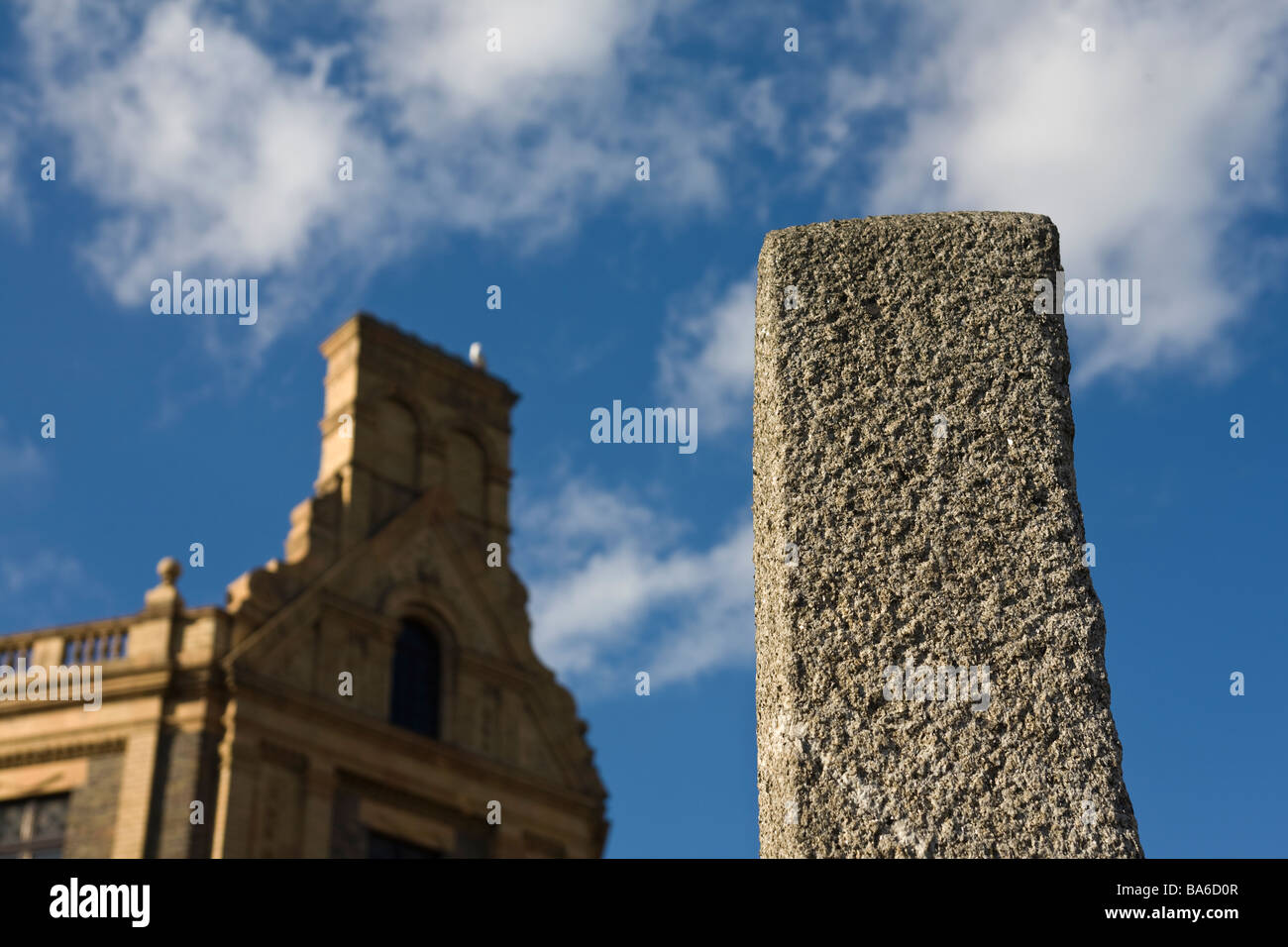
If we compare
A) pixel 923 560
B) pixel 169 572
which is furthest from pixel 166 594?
pixel 923 560

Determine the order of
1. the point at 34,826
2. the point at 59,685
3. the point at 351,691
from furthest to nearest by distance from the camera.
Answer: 1. the point at 351,691
2. the point at 59,685
3. the point at 34,826

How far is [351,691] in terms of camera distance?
23062 millimetres

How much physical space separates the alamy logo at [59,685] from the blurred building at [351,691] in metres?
0.04

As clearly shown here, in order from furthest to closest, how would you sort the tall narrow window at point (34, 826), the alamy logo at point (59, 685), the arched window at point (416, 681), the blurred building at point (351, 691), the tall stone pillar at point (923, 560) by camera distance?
the arched window at point (416, 681) < the alamy logo at point (59, 685) < the blurred building at point (351, 691) < the tall narrow window at point (34, 826) < the tall stone pillar at point (923, 560)

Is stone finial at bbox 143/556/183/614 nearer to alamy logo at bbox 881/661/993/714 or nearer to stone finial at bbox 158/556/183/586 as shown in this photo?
stone finial at bbox 158/556/183/586

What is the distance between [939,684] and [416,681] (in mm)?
21280

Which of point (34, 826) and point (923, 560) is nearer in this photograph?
point (923, 560)

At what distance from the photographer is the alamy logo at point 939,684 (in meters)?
3.58

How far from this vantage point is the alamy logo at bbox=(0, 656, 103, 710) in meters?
21.6
